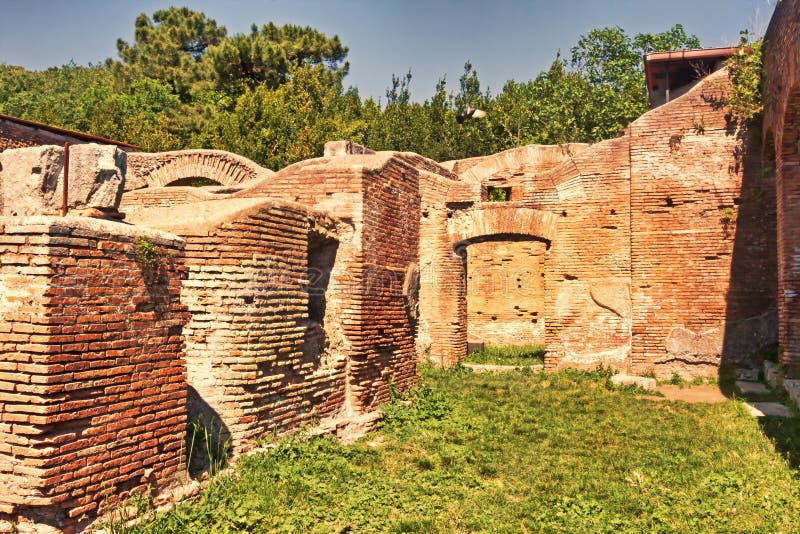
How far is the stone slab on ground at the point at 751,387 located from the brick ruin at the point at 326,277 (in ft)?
1.79

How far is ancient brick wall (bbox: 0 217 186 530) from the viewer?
3.83 metres

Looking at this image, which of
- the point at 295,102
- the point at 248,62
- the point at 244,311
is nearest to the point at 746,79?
the point at 244,311

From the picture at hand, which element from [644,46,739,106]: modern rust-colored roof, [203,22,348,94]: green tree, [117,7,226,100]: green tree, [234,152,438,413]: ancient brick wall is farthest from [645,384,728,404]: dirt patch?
[117,7,226,100]: green tree

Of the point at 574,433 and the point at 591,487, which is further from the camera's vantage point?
the point at 574,433

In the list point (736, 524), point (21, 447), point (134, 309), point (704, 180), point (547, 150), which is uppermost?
point (547, 150)

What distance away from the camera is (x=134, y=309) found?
4473mm

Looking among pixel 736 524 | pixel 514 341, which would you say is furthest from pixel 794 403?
pixel 514 341

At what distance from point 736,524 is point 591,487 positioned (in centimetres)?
113

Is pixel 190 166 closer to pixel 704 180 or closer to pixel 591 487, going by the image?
pixel 704 180

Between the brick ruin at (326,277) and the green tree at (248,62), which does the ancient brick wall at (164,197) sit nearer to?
the brick ruin at (326,277)

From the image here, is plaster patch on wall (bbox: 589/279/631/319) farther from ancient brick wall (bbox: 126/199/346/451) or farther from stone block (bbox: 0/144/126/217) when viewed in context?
stone block (bbox: 0/144/126/217)

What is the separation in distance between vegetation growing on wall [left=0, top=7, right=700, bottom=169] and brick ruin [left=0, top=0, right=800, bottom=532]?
26.8 feet

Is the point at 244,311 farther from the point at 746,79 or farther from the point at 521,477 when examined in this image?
the point at 746,79

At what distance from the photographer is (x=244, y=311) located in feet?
18.8
